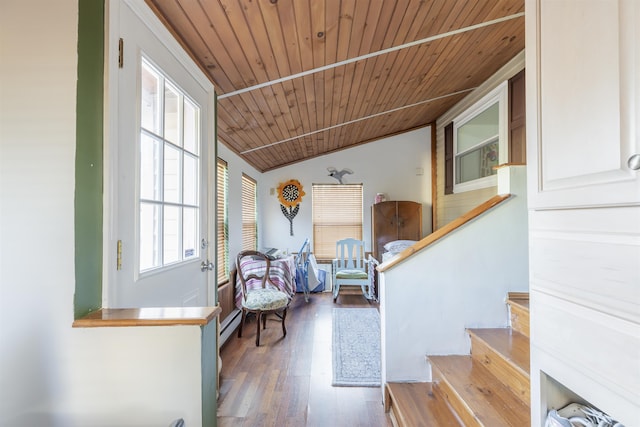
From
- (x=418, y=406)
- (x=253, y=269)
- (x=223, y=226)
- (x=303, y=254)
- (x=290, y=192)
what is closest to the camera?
(x=418, y=406)

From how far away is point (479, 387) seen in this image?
149 centimetres

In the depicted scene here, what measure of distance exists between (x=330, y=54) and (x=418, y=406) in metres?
2.26

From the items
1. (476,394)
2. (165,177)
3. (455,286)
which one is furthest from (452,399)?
(165,177)

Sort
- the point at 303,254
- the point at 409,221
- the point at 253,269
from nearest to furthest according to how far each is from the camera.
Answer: the point at 253,269 < the point at 409,221 < the point at 303,254

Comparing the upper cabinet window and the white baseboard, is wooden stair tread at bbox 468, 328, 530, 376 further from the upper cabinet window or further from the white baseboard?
the white baseboard

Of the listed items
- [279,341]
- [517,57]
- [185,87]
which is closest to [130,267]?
[185,87]

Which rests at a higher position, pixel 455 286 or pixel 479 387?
pixel 455 286

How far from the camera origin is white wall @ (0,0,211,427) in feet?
2.84

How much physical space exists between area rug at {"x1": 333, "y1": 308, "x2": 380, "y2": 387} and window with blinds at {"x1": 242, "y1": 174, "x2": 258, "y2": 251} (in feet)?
5.26

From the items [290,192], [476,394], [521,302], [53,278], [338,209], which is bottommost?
[476,394]

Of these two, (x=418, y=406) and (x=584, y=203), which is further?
(x=418, y=406)

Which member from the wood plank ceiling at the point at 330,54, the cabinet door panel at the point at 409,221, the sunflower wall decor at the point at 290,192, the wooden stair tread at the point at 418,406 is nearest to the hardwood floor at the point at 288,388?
the wooden stair tread at the point at 418,406

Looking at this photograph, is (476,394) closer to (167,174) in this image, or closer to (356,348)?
(356,348)

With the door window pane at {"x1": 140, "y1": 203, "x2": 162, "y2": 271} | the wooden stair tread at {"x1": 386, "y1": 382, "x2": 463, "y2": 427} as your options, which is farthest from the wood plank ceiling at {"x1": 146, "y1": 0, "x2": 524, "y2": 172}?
the wooden stair tread at {"x1": 386, "y1": 382, "x2": 463, "y2": 427}
